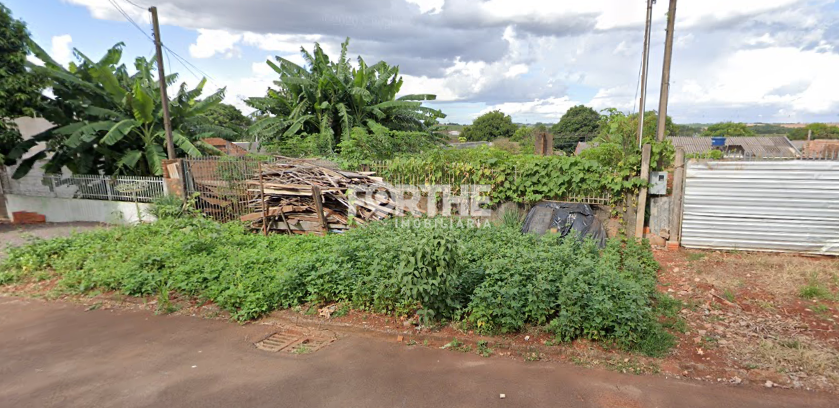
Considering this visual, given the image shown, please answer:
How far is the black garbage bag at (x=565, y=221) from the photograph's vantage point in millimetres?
7242

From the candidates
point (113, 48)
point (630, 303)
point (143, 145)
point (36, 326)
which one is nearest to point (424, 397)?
point (630, 303)

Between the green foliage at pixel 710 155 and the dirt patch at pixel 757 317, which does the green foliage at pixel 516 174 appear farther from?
the dirt patch at pixel 757 317

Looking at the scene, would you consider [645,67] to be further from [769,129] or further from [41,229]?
[769,129]

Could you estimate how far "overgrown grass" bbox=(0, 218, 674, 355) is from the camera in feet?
14.2

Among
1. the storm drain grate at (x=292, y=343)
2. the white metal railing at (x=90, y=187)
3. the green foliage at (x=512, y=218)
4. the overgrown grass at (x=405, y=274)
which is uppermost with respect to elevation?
the white metal railing at (x=90, y=187)

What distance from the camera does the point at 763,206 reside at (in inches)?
277

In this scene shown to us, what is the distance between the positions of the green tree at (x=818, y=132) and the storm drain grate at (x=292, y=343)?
252 ft

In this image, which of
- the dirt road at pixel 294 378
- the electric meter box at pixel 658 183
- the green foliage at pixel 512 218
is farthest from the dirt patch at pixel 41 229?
the electric meter box at pixel 658 183

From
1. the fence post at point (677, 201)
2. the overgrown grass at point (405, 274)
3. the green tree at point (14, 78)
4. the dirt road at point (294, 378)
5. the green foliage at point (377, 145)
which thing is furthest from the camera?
the green foliage at point (377, 145)

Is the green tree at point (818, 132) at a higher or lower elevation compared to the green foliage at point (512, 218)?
higher

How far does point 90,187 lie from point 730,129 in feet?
224

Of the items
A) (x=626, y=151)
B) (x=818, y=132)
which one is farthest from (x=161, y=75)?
(x=818, y=132)

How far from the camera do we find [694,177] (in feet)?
24.0

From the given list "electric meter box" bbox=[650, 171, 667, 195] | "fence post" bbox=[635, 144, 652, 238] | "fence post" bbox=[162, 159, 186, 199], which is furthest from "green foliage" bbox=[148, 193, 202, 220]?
"electric meter box" bbox=[650, 171, 667, 195]
